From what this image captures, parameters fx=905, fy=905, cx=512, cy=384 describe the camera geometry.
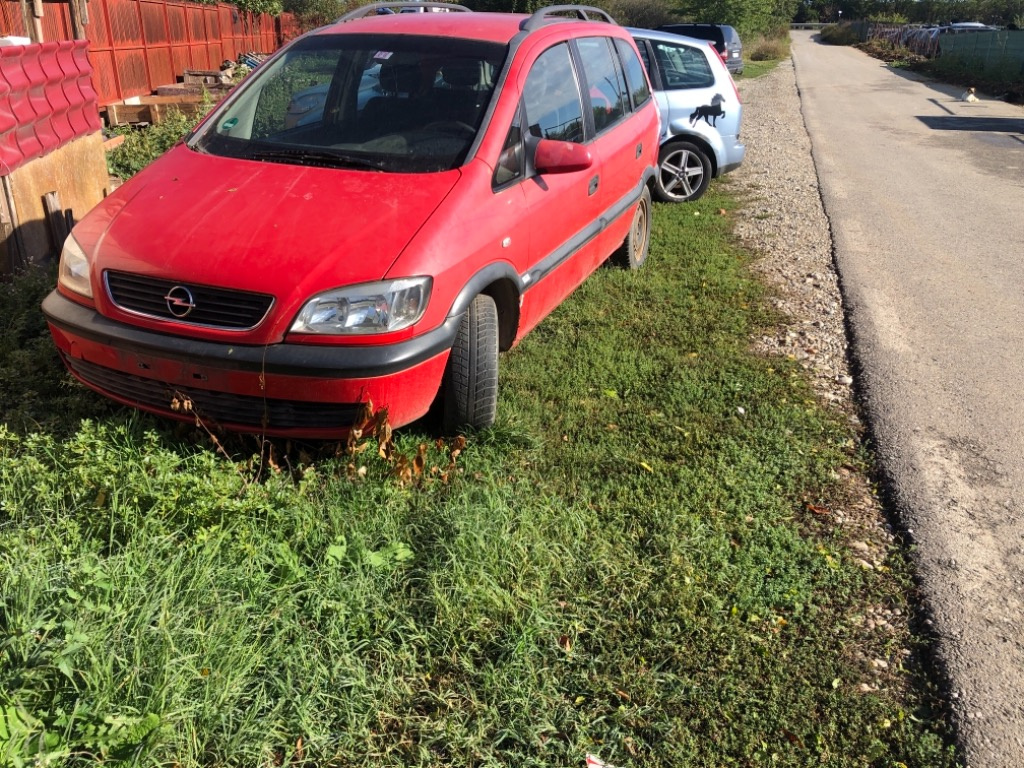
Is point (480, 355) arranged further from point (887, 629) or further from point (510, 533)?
point (887, 629)

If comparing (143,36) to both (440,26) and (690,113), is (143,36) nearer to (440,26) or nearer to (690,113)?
(690,113)

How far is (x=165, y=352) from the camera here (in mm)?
3613

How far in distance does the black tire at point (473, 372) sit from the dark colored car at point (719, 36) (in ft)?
56.9

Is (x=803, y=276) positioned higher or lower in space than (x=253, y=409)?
lower

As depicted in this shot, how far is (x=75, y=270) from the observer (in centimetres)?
399

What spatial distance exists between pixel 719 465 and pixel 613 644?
1451 millimetres

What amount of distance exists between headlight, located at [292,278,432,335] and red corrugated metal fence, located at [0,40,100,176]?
345 centimetres

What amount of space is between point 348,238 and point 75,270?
1.29 metres

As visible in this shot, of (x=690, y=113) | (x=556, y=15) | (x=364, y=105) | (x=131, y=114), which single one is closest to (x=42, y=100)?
(x=364, y=105)

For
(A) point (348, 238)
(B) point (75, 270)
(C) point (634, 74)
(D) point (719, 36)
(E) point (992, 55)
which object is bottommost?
(E) point (992, 55)

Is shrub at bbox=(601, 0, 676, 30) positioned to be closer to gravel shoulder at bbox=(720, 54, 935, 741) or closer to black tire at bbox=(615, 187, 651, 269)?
gravel shoulder at bbox=(720, 54, 935, 741)

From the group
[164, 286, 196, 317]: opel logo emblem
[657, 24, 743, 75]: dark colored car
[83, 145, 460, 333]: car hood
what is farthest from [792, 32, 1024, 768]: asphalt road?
[657, 24, 743, 75]: dark colored car

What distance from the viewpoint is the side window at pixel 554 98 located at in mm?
4785

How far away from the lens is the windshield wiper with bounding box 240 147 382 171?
427cm
